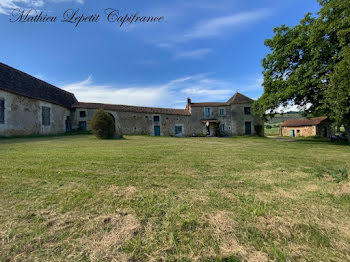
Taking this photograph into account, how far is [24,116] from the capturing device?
47.5 feet

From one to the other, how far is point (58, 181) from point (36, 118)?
55.6 ft

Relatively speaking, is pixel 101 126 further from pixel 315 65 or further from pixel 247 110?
pixel 247 110

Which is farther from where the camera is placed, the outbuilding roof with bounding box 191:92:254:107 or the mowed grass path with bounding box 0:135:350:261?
the outbuilding roof with bounding box 191:92:254:107

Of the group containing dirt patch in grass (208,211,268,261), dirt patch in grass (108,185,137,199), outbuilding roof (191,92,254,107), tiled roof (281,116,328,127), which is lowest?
dirt patch in grass (208,211,268,261)

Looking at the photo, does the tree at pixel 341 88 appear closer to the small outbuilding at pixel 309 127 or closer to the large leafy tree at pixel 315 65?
the large leafy tree at pixel 315 65

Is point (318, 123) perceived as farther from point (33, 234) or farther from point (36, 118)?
point (36, 118)

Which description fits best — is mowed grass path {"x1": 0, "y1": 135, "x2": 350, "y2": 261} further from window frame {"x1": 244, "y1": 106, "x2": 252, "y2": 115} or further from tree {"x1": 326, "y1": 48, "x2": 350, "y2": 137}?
window frame {"x1": 244, "y1": 106, "x2": 252, "y2": 115}

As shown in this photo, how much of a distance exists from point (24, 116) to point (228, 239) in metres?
19.5

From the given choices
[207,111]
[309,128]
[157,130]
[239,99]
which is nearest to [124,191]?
[157,130]

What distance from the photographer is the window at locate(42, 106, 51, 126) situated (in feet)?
54.0

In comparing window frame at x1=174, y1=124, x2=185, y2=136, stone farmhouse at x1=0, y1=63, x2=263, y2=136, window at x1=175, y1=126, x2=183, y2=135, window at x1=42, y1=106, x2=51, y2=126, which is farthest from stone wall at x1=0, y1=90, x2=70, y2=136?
window at x1=175, y1=126, x2=183, y2=135

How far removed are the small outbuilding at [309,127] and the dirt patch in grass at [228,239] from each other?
99.9 feet

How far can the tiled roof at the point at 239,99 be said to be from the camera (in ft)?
82.4

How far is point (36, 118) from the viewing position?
51.0 feet
